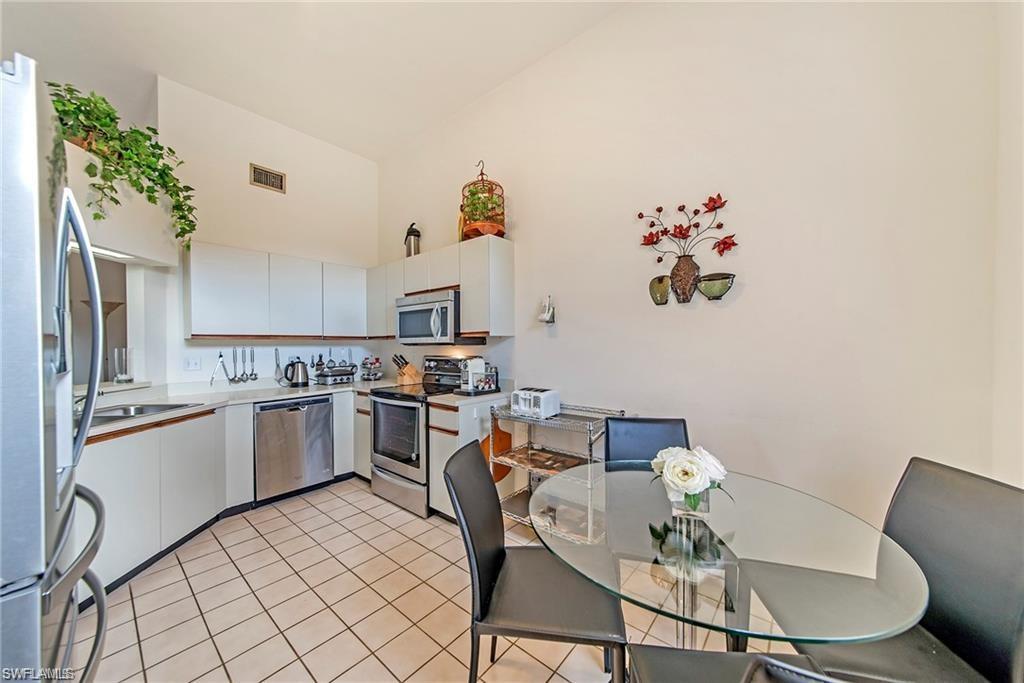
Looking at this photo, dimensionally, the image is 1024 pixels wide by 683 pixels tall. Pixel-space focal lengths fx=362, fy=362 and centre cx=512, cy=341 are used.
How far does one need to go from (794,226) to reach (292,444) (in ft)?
12.3

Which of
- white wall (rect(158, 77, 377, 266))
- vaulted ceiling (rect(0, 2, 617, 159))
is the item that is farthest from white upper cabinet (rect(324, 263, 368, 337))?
vaulted ceiling (rect(0, 2, 617, 159))

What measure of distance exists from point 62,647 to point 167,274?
308 cm

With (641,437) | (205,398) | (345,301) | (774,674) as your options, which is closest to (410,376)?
(345,301)

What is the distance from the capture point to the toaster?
96.5 inches

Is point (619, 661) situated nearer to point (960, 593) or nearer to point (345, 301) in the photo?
point (960, 593)

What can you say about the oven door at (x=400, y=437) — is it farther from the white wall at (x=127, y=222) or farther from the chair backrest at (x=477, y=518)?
the white wall at (x=127, y=222)

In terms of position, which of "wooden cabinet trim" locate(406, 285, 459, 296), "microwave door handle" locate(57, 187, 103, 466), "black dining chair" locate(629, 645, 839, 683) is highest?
"wooden cabinet trim" locate(406, 285, 459, 296)

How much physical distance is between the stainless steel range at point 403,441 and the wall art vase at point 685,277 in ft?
6.23

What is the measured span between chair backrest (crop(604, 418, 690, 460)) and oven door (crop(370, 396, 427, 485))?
4.91 ft

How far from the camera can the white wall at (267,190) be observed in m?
3.02

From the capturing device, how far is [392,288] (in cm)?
368

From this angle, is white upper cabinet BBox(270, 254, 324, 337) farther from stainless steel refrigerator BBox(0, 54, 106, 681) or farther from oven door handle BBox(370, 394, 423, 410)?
stainless steel refrigerator BBox(0, 54, 106, 681)

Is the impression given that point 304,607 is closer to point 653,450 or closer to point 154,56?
point 653,450

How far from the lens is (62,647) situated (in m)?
0.79
